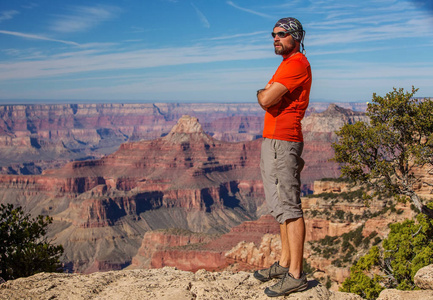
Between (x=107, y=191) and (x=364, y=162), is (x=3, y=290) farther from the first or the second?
(x=107, y=191)

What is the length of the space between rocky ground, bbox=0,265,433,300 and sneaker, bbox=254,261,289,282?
4.9 inches

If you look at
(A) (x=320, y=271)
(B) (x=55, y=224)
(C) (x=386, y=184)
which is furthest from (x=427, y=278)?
(B) (x=55, y=224)

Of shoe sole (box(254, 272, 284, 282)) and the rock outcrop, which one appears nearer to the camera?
the rock outcrop

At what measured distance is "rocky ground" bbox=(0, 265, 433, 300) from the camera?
9734 mm

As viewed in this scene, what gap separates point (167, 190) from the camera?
619 ft

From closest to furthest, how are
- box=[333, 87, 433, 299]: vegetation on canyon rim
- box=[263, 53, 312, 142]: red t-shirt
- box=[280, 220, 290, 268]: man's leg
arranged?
box=[263, 53, 312, 142]: red t-shirt, box=[280, 220, 290, 268]: man's leg, box=[333, 87, 433, 299]: vegetation on canyon rim

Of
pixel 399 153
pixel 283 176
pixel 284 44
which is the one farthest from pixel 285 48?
pixel 399 153

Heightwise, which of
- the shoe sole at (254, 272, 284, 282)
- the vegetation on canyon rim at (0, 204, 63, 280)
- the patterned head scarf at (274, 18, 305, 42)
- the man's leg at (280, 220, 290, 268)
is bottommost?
the vegetation on canyon rim at (0, 204, 63, 280)

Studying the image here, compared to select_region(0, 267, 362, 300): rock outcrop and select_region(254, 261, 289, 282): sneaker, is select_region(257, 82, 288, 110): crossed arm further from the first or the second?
select_region(0, 267, 362, 300): rock outcrop

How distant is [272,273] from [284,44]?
15.7ft

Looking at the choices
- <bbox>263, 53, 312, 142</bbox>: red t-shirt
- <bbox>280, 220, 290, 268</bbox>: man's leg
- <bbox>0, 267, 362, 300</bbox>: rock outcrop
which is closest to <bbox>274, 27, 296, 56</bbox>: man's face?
<bbox>263, 53, 312, 142</bbox>: red t-shirt

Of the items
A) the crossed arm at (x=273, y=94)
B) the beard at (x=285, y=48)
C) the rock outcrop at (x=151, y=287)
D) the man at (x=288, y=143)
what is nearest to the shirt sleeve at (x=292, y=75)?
the man at (x=288, y=143)

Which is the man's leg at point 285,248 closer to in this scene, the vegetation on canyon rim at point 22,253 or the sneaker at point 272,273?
the sneaker at point 272,273

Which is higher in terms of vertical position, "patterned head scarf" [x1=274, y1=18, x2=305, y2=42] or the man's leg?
"patterned head scarf" [x1=274, y1=18, x2=305, y2=42]
